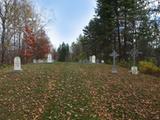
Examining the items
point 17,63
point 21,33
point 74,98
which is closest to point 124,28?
point 21,33

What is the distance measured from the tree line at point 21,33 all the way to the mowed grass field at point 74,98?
26.6 metres

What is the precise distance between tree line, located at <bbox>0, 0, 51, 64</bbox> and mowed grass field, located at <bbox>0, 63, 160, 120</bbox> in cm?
2658

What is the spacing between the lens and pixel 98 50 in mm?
61188

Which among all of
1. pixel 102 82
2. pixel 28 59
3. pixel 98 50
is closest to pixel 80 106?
pixel 102 82

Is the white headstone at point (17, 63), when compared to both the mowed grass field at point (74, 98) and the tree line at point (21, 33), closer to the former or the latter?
the mowed grass field at point (74, 98)

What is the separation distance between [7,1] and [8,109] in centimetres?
3561

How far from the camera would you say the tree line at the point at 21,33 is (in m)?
48.9

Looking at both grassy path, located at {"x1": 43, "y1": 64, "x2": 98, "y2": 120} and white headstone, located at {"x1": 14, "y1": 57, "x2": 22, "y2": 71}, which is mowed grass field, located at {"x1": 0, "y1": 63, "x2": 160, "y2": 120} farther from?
white headstone, located at {"x1": 14, "y1": 57, "x2": 22, "y2": 71}

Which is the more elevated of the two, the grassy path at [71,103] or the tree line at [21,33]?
the tree line at [21,33]

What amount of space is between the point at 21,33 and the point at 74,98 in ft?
143

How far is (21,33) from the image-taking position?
59344 mm

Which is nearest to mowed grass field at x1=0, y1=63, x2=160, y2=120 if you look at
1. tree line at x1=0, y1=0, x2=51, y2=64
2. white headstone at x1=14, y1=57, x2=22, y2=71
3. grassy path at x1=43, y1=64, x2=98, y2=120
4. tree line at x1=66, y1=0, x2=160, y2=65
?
grassy path at x1=43, y1=64, x2=98, y2=120

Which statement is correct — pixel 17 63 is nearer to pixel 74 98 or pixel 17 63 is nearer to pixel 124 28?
pixel 74 98

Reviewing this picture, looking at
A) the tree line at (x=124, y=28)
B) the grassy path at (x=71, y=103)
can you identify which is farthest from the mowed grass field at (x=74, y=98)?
the tree line at (x=124, y=28)
